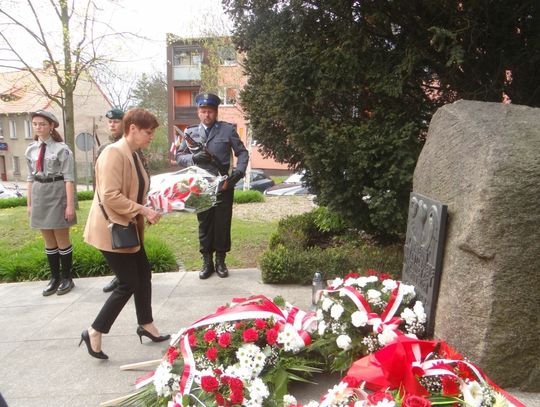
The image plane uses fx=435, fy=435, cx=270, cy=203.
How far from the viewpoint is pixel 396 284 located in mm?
2744

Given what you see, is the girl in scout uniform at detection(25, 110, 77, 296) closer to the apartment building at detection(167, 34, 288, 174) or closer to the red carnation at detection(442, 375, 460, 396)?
the red carnation at detection(442, 375, 460, 396)

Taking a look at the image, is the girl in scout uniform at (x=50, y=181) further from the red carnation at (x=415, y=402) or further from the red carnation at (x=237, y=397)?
the red carnation at (x=415, y=402)

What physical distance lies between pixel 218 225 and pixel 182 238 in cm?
292

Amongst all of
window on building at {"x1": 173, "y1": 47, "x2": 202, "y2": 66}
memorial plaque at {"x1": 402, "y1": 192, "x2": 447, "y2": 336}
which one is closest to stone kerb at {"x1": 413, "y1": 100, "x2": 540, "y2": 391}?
memorial plaque at {"x1": 402, "y1": 192, "x2": 447, "y2": 336}

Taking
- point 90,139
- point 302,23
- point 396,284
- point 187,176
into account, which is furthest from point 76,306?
point 90,139

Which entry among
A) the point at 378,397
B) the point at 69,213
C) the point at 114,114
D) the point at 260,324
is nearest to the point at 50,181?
the point at 69,213

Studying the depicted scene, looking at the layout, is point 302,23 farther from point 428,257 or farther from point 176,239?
point 176,239

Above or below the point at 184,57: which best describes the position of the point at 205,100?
below

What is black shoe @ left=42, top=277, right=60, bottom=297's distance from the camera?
15.7 ft

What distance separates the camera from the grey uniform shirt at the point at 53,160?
175 inches

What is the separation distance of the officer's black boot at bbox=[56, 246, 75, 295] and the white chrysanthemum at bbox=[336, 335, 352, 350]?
345 cm

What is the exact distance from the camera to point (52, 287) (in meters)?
4.86

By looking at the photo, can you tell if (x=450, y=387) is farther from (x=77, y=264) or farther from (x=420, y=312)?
(x=77, y=264)

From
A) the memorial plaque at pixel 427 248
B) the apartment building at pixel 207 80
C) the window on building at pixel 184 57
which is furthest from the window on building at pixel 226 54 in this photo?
the memorial plaque at pixel 427 248
